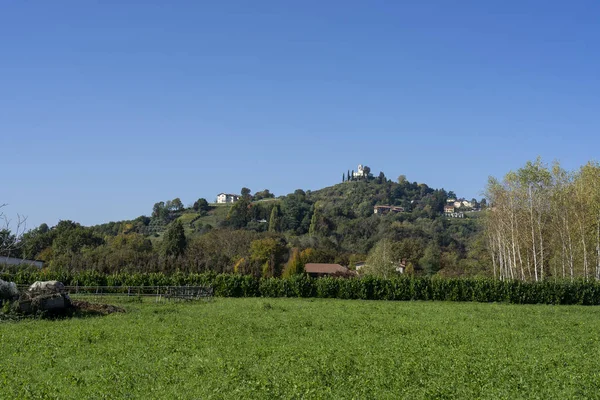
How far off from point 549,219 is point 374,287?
2215 centimetres

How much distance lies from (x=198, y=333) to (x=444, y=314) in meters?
16.1

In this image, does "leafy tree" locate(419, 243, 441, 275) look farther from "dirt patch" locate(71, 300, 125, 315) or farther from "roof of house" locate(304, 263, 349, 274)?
"dirt patch" locate(71, 300, 125, 315)

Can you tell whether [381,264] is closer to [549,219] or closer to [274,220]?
[549,219]

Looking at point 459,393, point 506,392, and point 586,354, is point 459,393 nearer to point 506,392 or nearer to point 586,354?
point 506,392

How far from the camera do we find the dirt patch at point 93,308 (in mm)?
29203

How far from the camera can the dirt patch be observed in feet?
95.8

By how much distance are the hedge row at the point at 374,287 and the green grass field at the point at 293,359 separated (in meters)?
22.6

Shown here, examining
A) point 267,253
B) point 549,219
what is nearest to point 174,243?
point 267,253

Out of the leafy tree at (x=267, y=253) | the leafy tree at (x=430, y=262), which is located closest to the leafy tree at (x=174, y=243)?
the leafy tree at (x=267, y=253)

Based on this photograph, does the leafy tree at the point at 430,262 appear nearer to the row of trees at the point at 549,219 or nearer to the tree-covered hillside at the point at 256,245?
the tree-covered hillside at the point at 256,245

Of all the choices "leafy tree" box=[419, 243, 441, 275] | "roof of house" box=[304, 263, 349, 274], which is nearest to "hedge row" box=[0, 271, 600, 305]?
"leafy tree" box=[419, 243, 441, 275]

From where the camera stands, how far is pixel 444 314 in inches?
1244

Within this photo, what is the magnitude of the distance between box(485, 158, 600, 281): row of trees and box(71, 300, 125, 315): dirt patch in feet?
134

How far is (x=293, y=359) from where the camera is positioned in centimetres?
1568
